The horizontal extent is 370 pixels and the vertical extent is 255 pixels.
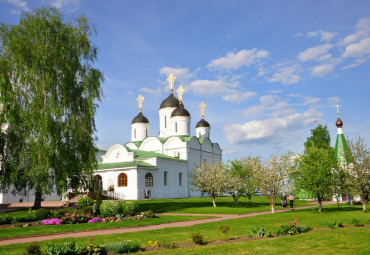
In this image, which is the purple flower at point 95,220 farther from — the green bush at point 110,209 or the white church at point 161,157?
the white church at point 161,157

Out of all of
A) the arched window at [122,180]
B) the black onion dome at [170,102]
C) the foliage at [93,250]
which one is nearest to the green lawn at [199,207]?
the arched window at [122,180]

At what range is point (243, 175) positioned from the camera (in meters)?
35.0

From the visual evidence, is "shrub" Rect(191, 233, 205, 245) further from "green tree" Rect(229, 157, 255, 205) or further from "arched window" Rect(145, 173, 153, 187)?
"arched window" Rect(145, 173, 153, 187)

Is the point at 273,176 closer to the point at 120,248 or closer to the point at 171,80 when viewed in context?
the point at 120,248

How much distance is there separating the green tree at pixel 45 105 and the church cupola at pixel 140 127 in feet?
99.7

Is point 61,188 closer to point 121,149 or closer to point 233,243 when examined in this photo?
point 233,243

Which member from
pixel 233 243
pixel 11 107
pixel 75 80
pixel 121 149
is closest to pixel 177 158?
pixel 121 149

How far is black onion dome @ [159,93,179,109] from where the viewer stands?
52.5m

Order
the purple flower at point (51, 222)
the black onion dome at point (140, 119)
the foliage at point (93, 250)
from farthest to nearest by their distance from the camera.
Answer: the black onion dome at point (140, 119)
the purple flower at point (51, 222)
the foliage at point (93, 250)

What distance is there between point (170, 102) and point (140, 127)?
6.40 meters

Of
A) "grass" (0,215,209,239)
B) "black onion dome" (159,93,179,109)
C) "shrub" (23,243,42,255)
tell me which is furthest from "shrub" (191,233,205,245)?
"black onion dome" (159,93,179,109)

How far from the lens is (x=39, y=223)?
58.5 ft

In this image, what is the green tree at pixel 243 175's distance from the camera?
32.5 m

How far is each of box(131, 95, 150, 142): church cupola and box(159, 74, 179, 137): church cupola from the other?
103 inches
